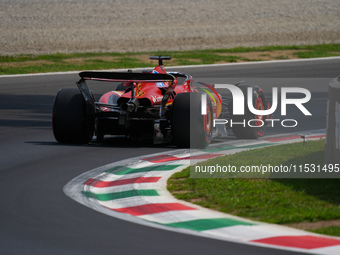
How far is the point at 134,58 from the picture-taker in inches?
1252

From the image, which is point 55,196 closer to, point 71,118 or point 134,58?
point 71,118

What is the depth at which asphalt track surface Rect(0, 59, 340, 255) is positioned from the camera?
20.8 feet

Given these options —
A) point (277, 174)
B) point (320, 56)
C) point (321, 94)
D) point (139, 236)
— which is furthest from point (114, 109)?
point (320, 56)

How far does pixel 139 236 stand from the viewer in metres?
6.65

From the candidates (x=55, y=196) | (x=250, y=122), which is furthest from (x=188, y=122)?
(x=55, y=196)

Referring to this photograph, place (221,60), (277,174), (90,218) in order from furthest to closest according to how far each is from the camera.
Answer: (221,60), (277,174), (90,218)

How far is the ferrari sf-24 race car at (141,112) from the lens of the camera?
11625mm

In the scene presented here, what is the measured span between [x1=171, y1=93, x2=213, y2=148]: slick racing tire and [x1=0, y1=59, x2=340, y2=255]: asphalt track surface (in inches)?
17.8

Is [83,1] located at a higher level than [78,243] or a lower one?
higher

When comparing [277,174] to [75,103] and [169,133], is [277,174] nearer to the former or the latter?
[169,133]

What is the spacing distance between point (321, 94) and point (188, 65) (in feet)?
32.9

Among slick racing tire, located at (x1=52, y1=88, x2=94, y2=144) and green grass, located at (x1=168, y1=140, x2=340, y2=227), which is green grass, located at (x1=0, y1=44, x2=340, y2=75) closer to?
slick racing tire, located at (x1=52, y1=88, x2=94, y2=144)

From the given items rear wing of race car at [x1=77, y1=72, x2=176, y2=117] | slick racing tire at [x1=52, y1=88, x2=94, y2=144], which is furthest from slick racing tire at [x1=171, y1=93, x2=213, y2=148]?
slick racing tire at [x1=52, y1=88, x2=94, y2=144]

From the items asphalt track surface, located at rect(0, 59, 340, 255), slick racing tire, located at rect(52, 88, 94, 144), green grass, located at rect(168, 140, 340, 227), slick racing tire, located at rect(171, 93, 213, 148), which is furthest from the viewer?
slick racing tire, located at rect(52, 88, 94, 144)
